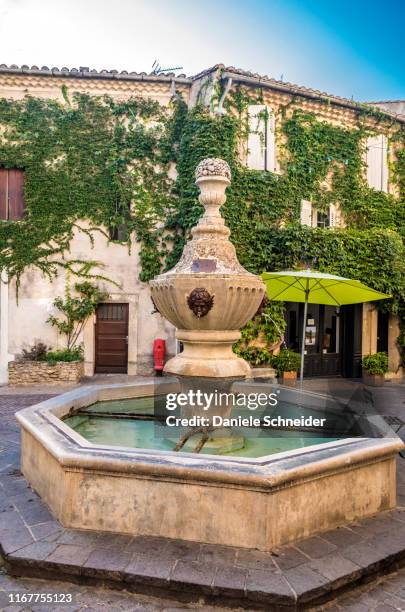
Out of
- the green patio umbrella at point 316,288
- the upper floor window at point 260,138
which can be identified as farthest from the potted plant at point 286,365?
the upper floor window at point 260,138

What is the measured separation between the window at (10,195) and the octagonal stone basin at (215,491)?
1088 cm

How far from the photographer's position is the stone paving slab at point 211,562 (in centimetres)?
278

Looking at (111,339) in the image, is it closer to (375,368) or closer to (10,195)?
(10,195)

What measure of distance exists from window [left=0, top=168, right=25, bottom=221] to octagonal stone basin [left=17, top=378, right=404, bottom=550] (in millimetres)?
10877

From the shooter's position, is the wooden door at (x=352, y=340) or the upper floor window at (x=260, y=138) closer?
the upper floor window at (x=260, y=138)

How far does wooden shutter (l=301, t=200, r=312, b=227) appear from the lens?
14047 mm

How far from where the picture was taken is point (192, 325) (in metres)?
4.63

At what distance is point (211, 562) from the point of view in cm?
300

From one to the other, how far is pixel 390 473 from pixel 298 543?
1.12 meters

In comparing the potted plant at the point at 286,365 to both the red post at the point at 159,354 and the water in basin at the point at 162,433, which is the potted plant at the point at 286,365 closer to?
the red post at the point at 159,354

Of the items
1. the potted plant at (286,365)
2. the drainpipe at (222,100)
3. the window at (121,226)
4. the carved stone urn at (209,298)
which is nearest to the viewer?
the carved stone urn at (209,298)

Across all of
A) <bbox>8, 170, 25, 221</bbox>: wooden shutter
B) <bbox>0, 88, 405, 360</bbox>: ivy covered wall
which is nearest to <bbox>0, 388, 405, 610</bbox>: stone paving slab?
<bbox>0, 88, 405, 360</bbox>: ivy covered wall

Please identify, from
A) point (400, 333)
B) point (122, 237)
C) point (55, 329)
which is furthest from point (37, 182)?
point (400, 333)

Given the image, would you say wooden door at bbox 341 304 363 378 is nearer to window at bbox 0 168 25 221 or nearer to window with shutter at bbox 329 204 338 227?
window with shutter at bbox 329 204 338 227
